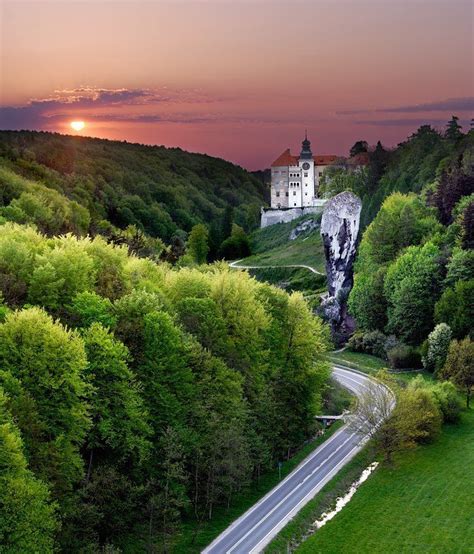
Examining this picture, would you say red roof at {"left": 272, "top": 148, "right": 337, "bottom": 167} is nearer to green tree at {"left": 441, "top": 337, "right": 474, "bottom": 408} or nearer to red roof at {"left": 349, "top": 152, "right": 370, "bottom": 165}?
red roof at {"left": 349, "top": 152, "right": 370, "bottom": 165}

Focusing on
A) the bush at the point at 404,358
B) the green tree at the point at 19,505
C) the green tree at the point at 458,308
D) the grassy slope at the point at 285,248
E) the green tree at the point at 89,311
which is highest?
the green tree at the point at 89,311

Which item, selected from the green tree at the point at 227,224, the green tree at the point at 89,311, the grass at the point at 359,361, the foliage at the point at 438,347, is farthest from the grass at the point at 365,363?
the green tree at the point at 227,224

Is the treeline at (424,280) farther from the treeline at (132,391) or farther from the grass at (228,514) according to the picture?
the grass at (228,514)

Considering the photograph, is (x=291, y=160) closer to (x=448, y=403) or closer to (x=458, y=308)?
(x=458, y=308)

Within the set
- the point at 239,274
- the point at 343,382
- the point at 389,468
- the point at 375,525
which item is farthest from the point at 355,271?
the point at 375,525

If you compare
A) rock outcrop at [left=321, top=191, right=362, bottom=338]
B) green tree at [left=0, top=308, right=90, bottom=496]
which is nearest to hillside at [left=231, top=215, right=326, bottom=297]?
rock outcrop at [left=321, top=191, right=362, bottom=338]

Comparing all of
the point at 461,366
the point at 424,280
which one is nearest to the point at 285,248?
the point at 424,280

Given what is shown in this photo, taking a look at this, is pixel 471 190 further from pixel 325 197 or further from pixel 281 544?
pixel 281 544
